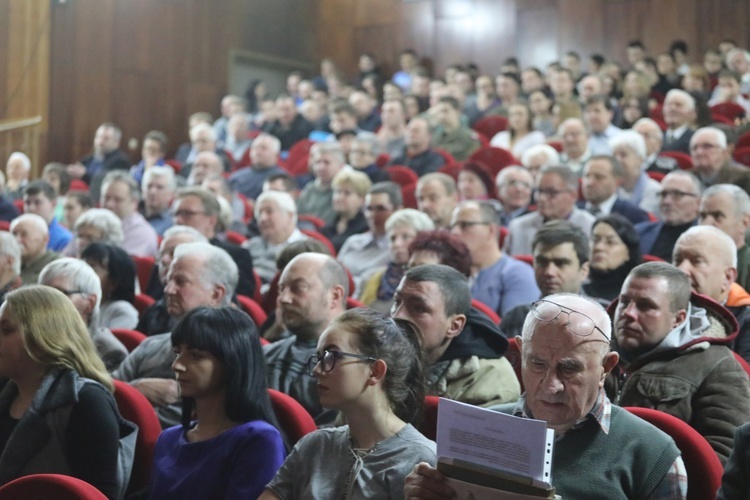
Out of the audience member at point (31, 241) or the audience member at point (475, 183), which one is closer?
the audience member at point (31, 241)

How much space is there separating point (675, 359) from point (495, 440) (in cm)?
85

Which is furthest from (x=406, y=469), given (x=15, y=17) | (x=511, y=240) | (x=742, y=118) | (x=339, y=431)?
(x=15, y=17)

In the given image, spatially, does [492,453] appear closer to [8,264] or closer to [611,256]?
[611,256]

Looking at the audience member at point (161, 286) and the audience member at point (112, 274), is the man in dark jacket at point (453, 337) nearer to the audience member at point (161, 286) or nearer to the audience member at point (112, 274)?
the audience member at point (161, 286)

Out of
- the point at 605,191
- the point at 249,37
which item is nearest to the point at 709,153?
the point at 605,191

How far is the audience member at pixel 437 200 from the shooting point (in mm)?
4457

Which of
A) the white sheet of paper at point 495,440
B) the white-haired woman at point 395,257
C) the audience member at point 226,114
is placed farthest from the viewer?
the audience member at point 226,114

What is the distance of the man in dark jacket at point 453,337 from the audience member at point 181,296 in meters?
0.64

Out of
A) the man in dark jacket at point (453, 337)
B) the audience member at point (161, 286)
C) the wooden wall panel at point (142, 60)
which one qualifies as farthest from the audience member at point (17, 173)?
the man in dark jacket at point (453, 337)

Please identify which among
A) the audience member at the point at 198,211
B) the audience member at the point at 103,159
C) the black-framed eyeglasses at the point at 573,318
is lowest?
the audience member at the point at 103,159

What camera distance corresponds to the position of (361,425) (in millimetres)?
1769

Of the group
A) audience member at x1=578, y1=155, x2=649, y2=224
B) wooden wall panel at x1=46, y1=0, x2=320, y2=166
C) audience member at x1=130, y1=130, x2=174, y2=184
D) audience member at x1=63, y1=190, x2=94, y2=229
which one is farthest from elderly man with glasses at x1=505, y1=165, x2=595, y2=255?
wooden wall panel at x1=46, y1=0, x2=320, y2=166

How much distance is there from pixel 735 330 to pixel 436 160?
407 cm

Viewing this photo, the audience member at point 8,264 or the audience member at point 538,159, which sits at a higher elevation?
the audience member at point 538,159
